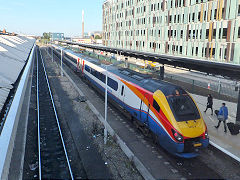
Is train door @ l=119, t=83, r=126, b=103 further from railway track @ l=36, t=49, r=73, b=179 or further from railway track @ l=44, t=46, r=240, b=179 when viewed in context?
railway track @ l=44, t=46, r=240, b=179

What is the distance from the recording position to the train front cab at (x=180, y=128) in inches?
421

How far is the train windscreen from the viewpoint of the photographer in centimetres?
1121

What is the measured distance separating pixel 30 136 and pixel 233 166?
41.7ft

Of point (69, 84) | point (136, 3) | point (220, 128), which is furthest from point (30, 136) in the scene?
point (136, 3)

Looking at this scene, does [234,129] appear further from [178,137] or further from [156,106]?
[156,106]

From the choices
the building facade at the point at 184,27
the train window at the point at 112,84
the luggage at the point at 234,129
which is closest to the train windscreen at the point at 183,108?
the luggage at the point at 234,129

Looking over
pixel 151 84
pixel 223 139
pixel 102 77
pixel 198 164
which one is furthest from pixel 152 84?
pixel 102 77

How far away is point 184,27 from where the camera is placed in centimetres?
4472

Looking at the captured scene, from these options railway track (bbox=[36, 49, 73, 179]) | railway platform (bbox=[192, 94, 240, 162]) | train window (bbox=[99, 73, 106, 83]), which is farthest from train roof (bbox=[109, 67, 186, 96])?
railway track (bbox=[36, 49, 73, 179])

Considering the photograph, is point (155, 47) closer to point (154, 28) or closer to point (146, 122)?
point (154, 28)

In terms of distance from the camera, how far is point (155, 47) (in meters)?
56.4

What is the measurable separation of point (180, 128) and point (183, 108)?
1.35 meters

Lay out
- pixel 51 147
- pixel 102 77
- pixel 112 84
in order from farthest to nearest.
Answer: pixel 102 77 < pixel 112 84 < pixel 51 147

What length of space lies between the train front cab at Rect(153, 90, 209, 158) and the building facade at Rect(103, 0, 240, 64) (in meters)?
28.5
